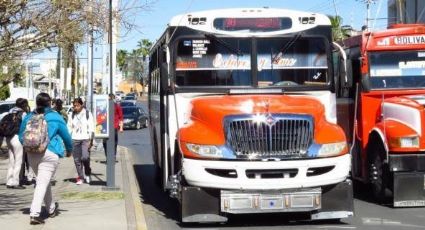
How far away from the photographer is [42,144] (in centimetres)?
916

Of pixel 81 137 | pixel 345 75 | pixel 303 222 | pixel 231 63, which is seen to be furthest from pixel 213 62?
pixel 81 137

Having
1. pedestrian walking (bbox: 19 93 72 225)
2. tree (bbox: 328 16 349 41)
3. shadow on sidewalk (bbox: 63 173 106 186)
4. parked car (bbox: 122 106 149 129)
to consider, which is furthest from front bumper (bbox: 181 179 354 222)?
parked car (bbox: 122 106 149 129)

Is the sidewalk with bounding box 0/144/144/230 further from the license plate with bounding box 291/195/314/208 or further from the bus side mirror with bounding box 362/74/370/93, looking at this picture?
the bus side mirror with bounding box 362/74/370/93

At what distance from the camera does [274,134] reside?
9031 millimetres

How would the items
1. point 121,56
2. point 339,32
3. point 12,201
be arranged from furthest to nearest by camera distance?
point 121,56 → point 339,32 → point 12,201

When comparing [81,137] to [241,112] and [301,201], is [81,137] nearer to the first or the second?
[241,112]

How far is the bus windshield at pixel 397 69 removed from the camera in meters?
11.9

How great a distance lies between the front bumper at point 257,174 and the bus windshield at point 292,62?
153cm

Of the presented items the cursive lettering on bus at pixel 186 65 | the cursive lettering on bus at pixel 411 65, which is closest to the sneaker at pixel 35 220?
the cursive lettering on bus at pixel 186 65

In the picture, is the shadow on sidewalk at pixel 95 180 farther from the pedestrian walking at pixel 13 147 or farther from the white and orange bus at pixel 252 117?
the white and orange bus at pixel 252 117

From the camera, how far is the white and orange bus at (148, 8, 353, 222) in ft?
29.6

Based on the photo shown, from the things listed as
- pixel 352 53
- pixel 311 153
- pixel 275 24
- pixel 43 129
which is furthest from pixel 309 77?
pixel 43 129

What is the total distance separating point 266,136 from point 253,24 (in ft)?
6.39

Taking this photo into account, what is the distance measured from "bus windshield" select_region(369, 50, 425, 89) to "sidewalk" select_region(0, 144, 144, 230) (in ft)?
15.0
